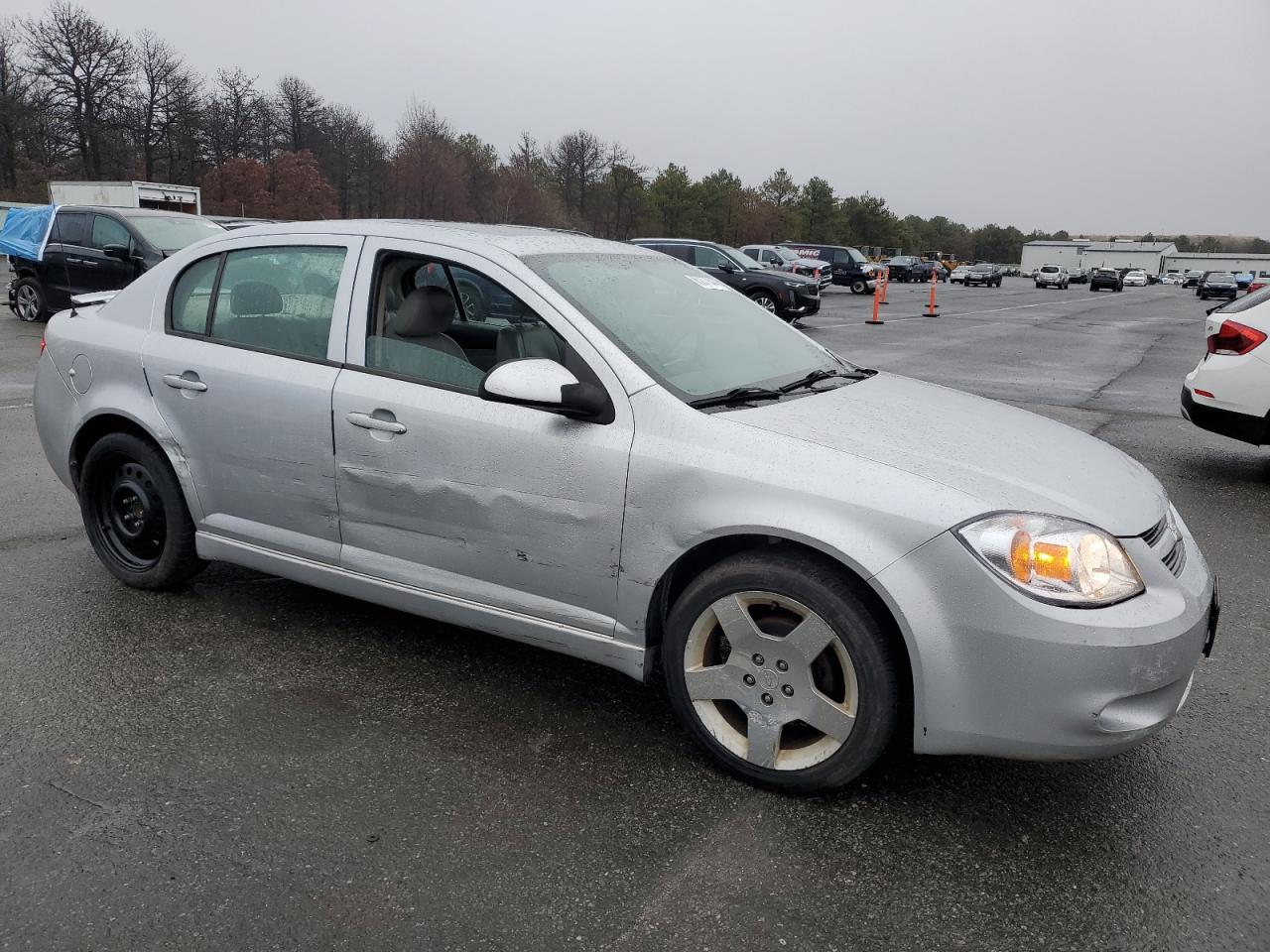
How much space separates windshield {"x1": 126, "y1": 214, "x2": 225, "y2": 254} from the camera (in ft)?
45.2

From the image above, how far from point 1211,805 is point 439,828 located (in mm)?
2228

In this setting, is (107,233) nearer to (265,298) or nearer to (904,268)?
(265,298)

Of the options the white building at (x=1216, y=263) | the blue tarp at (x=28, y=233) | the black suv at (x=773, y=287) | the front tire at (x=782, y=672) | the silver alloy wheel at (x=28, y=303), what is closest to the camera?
the front tire at (x=782, y=672)

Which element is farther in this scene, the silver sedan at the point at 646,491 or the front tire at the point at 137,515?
the front tire at the point at 137,515

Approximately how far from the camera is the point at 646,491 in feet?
9.63

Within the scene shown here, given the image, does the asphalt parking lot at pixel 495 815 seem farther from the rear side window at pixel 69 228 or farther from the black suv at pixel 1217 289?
the black suv at pixel 1217 289

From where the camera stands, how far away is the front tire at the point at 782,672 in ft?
8.80

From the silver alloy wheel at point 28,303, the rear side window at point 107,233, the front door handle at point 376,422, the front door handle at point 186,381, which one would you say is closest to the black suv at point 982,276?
the silver alloy wheel at point 28,303

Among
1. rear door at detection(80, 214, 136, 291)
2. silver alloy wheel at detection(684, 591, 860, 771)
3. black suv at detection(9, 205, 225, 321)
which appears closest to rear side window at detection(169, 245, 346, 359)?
silver alloy wheel at detection(684, 591, 860, 771)

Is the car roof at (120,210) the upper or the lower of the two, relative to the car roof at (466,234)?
lower

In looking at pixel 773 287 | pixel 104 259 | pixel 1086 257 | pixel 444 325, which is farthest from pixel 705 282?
pixel 1086 257

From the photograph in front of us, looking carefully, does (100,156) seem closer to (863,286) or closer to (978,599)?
(863,286)

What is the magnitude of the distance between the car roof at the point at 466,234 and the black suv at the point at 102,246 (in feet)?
35.5

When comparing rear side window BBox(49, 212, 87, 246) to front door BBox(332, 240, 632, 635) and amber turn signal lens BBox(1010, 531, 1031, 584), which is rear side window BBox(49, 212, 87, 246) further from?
amber turn signal lens BBox(1010, 531, 1031, 584)
